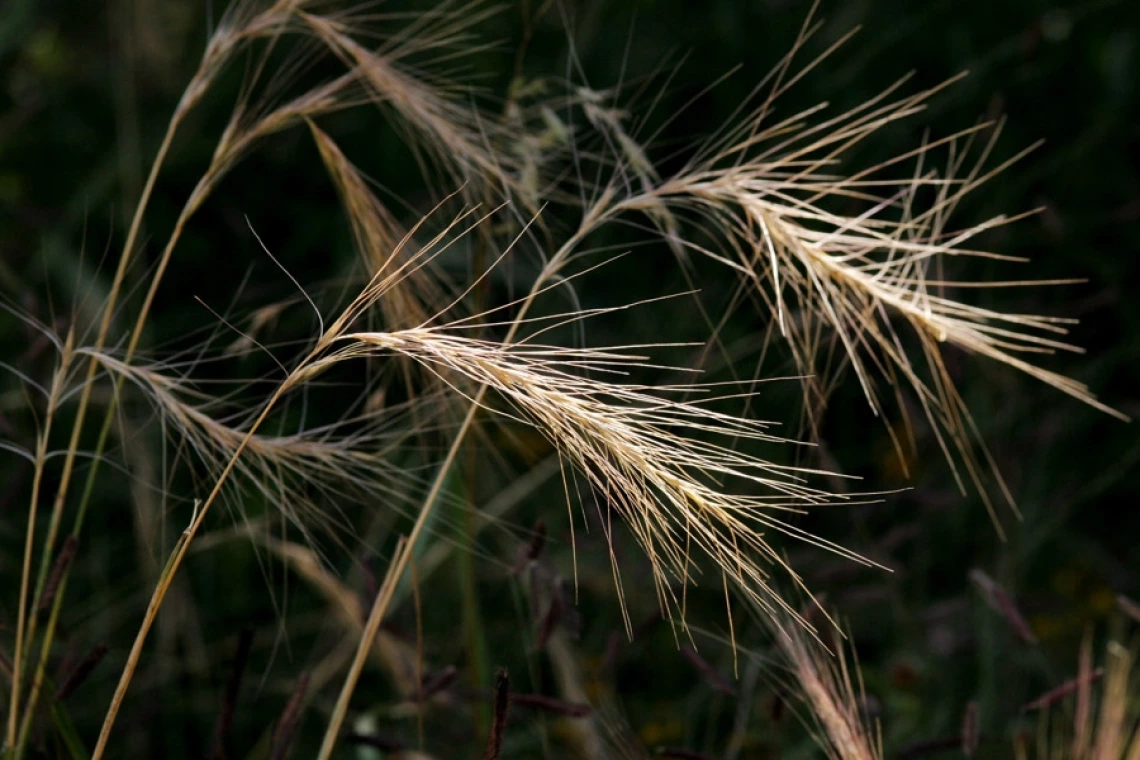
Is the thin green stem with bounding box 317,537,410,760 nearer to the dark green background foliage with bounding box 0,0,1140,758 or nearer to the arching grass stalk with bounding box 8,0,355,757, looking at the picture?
the arching grass stalk with bounding box 8,0,355,757

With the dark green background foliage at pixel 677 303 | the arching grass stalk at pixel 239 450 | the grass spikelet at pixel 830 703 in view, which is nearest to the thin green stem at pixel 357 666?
the arching grass stalk at pixel 239 450

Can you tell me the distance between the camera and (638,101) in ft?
7.41

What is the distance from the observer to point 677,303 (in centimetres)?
197

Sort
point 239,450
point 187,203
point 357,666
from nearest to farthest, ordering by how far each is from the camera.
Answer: point 239,450, point 357,666, point 187,203

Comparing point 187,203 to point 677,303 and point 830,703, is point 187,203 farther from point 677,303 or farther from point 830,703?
point 677,303

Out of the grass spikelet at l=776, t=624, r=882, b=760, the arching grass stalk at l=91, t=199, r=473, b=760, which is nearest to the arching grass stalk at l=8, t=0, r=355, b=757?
the arching grass stalk at l=91, t=199, r=473, b=760

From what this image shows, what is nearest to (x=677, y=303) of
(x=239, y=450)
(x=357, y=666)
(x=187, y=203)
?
(x=187, y=203)

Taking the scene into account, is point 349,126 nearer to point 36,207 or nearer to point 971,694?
point 36,207

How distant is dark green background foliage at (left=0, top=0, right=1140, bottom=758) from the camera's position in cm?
169

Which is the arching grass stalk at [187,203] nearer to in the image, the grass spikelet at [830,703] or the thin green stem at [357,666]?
the thin green stem at [357,666]

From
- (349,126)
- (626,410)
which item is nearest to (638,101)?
(349,126)

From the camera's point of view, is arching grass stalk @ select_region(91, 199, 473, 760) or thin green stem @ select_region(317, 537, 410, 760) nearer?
arching grass stalk @ select_region(91, 199, 473, 760)

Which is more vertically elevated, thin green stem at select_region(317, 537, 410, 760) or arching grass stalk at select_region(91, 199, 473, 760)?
arching grass stalk at select_region(91, 199, 473, 760)

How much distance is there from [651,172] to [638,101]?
123 centimetres
